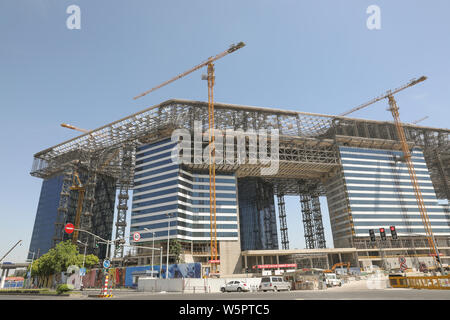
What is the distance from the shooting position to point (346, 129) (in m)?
106

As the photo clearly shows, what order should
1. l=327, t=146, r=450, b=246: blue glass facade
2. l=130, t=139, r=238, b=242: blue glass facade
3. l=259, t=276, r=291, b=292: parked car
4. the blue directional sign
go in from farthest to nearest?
l=327, t=146, r=450, b=246: blue glass facade → l=130, t=139, r=238, b=242: blue glass facade → l=259, t=276, r=291, b=292: parked car → the blue directional sign

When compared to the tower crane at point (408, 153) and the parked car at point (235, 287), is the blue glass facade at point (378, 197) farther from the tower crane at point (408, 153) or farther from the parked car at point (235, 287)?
the parked car at point (235, 287)

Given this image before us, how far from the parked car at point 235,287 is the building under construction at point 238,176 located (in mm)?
36102

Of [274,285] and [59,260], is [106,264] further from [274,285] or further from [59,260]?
[59,260]

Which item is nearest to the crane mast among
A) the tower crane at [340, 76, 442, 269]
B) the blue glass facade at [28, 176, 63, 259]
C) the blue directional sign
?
the tower crane at [340, 76, 442, 269]

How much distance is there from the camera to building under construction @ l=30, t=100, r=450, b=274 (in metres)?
84.3

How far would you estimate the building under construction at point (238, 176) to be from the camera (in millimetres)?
84312

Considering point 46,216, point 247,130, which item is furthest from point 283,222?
point 46,216

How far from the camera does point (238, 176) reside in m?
100

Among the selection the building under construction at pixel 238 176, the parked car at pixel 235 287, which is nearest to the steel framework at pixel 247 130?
the building under construction at pixel 238 176

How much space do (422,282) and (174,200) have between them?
206ft

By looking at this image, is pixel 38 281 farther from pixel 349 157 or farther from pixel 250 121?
pixel 349 157

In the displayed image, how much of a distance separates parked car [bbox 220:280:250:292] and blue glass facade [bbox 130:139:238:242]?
136 ft

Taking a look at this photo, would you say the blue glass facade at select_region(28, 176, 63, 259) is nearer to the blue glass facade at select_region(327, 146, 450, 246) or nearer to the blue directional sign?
the blue directional sign
